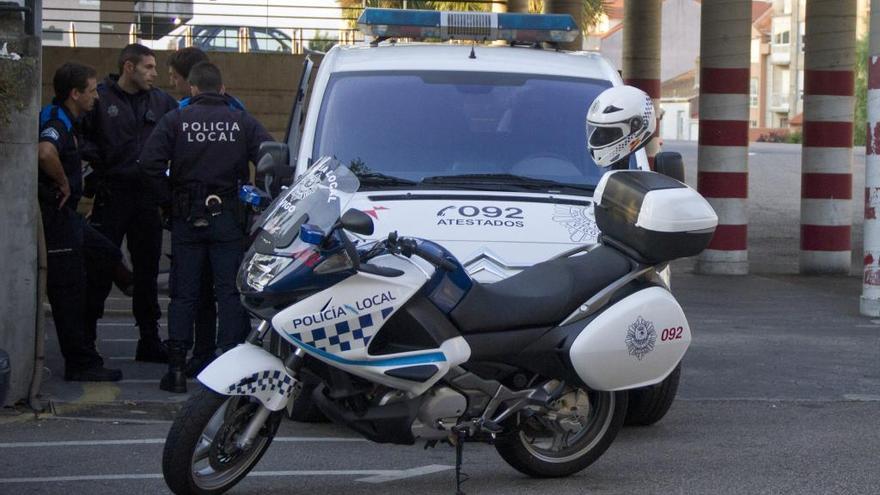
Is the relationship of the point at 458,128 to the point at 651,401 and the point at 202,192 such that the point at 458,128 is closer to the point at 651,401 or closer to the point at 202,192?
the point at 202,192

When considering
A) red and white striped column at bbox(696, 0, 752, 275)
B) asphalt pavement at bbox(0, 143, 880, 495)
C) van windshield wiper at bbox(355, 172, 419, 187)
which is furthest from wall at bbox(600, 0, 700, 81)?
van windshield wiper at bbox(355, 172, 419, 187)

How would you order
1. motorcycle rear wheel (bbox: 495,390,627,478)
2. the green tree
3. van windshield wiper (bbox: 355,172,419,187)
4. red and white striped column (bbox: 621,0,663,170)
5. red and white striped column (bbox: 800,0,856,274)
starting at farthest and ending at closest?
the green tree, red and white striped column (bbox: 621,0,663,170), red and white striped column (bbox: 800,0,856,274), van windshield wiper (bbox: 355,172,419,187), motorcycle rear wheel (bbox: 495,390,627,478)

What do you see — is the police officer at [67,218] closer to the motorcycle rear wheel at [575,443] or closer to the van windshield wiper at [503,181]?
the van windshield wiper at [503,181]

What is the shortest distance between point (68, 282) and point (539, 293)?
3.50 m

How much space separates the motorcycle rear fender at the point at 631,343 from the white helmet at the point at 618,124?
86 cm

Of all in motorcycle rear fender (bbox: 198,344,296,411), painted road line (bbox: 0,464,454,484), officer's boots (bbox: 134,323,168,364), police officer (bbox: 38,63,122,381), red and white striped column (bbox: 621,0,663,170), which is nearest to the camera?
motorcycle rear fender (bbox: 198,344,296,411)

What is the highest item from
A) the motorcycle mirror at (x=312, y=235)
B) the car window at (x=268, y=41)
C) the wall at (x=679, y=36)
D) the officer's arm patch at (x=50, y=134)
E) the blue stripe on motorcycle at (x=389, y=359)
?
the wall at (x=679, y=36)

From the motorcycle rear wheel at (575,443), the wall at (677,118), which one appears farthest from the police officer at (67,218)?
the wall at (677,118)

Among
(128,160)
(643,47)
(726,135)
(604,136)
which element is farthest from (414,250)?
(643,47)

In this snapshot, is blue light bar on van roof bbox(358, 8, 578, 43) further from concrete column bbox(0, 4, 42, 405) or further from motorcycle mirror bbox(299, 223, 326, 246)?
motorcycle mirror bbox(299, 223, 326, 246)

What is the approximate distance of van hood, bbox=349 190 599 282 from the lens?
21.3 ft

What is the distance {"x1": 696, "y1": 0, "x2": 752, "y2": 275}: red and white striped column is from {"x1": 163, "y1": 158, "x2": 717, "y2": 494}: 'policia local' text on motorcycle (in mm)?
9875

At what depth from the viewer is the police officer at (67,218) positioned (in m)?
8.17

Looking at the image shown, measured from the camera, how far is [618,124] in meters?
6.55
